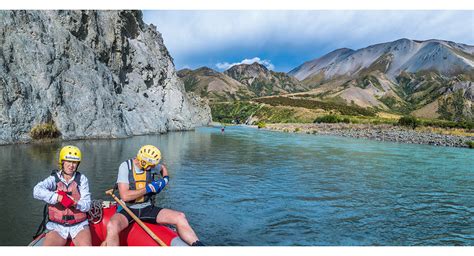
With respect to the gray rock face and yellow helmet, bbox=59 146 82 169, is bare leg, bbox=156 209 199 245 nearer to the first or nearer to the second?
yellow helmet, bbox=59 146 82 169

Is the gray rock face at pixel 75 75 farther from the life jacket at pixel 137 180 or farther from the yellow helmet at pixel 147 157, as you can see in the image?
the yellow helmet at pixel 147 157

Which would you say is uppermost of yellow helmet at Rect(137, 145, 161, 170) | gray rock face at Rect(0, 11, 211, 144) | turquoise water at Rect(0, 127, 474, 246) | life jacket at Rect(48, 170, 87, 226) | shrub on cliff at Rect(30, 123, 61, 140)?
gray rock face at Rect(0, 11, 211, 144)

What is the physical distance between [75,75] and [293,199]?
43577 millimetres

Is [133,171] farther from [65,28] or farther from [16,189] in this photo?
[65,28]

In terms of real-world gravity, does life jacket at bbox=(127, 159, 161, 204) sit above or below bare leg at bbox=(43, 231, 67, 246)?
above

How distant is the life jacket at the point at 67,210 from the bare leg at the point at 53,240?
0.28m

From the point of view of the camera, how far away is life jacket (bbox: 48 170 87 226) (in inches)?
338

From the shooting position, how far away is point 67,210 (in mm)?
8648

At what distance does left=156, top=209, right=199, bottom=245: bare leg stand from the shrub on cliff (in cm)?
4045

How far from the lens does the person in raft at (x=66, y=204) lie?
8.40 meters

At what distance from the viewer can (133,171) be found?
9.62 m

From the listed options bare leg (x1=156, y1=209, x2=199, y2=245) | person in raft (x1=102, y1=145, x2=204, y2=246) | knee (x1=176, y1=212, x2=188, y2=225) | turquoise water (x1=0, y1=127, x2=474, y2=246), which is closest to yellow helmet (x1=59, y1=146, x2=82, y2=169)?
person in raft (x1=102, y1=145, x2=204, y2=246)

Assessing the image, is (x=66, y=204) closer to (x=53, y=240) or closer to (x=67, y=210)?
(x=67, y=210)

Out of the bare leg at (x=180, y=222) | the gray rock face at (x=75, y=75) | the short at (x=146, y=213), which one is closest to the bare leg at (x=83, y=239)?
the short at (x=146, y=213)
